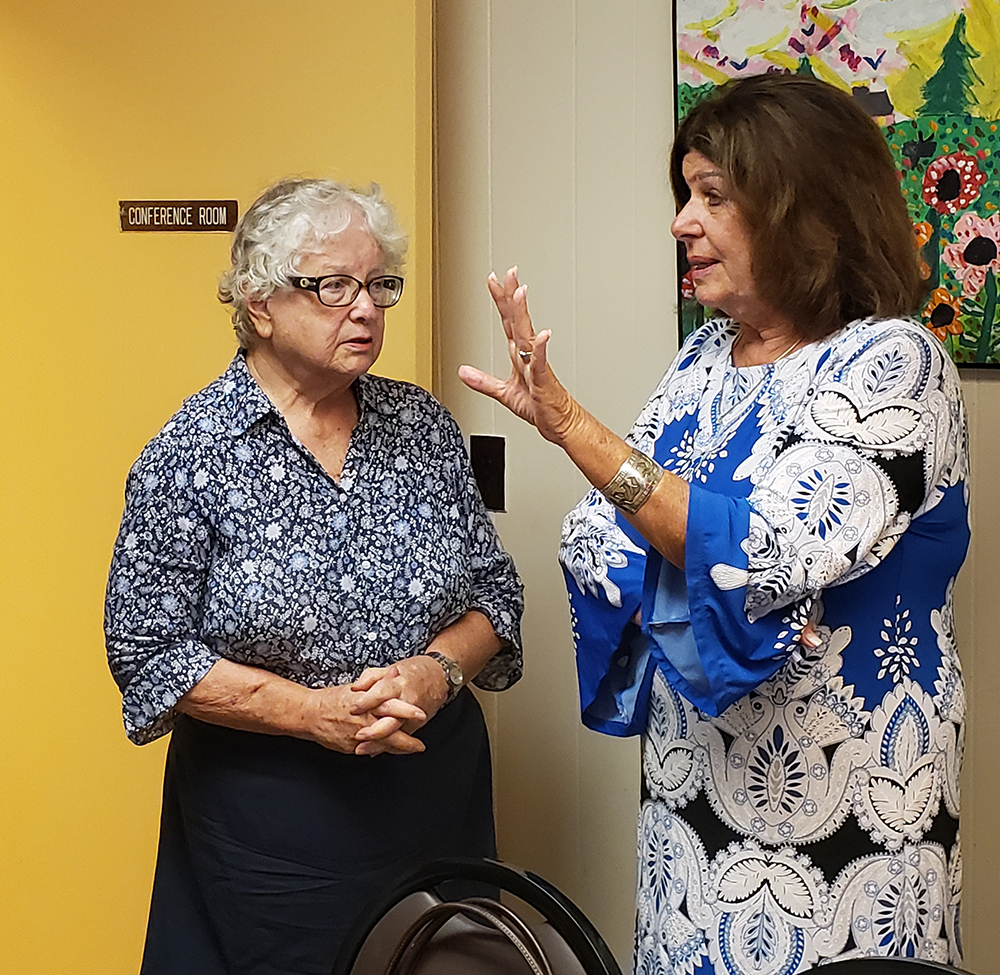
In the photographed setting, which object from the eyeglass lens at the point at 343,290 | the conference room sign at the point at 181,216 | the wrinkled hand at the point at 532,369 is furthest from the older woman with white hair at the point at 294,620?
the conference room sign at the point at 181,216

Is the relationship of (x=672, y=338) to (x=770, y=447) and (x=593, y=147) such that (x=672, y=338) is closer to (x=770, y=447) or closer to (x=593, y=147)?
(x=593, y=147)

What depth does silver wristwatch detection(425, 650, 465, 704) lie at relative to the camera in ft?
5.89

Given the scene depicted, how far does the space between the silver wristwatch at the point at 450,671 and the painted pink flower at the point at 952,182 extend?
106cm

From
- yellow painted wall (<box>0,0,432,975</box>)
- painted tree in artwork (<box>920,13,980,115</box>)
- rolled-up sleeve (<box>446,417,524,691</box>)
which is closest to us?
rolled-up sleeve (<box>446,417,524,691</box>)

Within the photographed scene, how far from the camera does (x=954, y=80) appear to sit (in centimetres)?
203

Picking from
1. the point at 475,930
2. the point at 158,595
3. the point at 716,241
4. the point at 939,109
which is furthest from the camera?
the point at 939,109

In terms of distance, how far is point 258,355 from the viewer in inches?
73.4

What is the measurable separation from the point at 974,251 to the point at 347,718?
1.23 m

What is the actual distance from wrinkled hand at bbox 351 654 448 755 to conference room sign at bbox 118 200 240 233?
3.43 ft

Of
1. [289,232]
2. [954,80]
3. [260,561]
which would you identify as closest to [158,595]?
[260,561]

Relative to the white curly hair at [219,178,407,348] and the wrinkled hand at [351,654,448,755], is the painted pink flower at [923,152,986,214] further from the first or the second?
the wrinkled hand at [351,654,448,755]

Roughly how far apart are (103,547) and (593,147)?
122cm

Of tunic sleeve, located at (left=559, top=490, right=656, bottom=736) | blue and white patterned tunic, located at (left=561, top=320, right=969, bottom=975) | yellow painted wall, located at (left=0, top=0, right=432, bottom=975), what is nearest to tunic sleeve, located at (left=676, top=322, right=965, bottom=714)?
blue and white patterned tunic, located at (left=561, top=320, right=969, bottom=975)

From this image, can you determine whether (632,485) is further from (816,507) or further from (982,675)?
(982,675)
